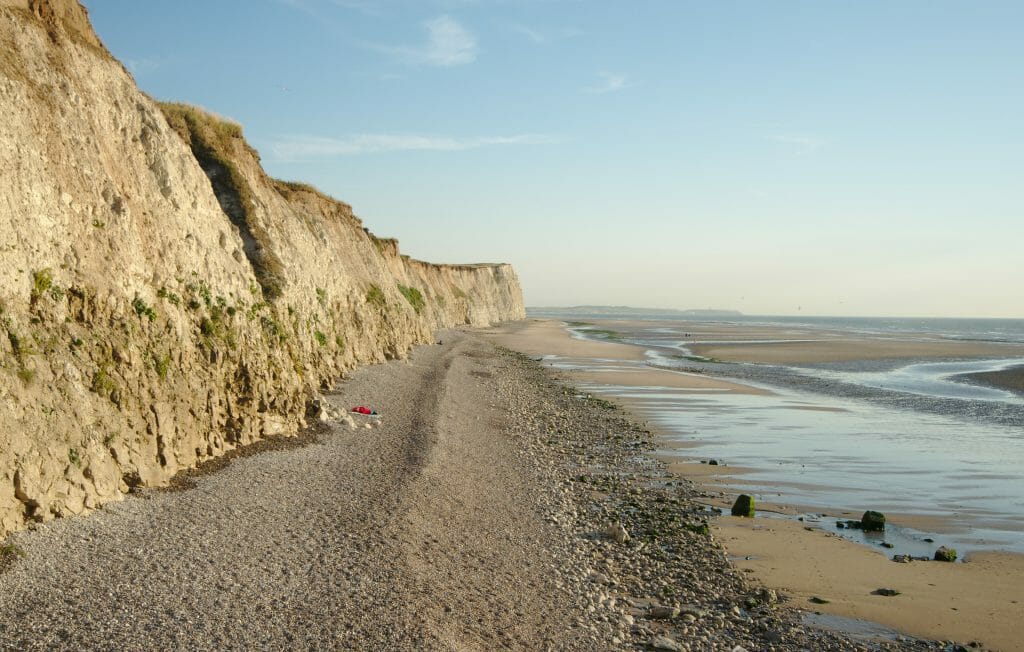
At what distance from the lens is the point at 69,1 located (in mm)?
14898

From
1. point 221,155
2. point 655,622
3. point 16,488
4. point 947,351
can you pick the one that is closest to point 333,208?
point 221,155

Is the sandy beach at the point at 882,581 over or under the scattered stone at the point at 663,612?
under

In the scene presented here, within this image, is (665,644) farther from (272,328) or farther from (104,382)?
(272,328)

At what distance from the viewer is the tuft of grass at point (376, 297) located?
120 feet

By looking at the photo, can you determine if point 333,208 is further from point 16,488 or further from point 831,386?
point 16,488

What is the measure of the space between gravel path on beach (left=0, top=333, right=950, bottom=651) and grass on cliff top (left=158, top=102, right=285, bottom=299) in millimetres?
6868

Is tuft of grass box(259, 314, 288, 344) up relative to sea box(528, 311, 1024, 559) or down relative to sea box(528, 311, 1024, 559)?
up

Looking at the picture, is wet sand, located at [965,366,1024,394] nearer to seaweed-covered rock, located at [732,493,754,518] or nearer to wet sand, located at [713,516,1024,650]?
seaweed-covered rock, located at [732,493,754,518]

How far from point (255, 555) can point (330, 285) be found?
2072 centimetres

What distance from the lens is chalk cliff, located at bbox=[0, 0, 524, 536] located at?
9.76m

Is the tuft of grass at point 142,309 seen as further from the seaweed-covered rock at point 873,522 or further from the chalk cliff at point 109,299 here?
the seaweed-covered rock at point 873,522

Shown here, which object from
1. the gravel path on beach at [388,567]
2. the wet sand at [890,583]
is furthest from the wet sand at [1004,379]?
the gravel path on beach at [388,567]

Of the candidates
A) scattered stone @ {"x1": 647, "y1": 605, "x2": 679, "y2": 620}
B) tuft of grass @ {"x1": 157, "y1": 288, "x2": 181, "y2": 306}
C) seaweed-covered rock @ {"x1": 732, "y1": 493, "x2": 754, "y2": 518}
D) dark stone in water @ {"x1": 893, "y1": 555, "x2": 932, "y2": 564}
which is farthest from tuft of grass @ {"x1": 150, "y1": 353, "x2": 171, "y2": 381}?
dark stone in water @ {"x1": 893, "y1": 555, "x2": 932, "y2": 564}

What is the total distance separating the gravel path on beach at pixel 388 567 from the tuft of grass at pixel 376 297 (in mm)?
21089
